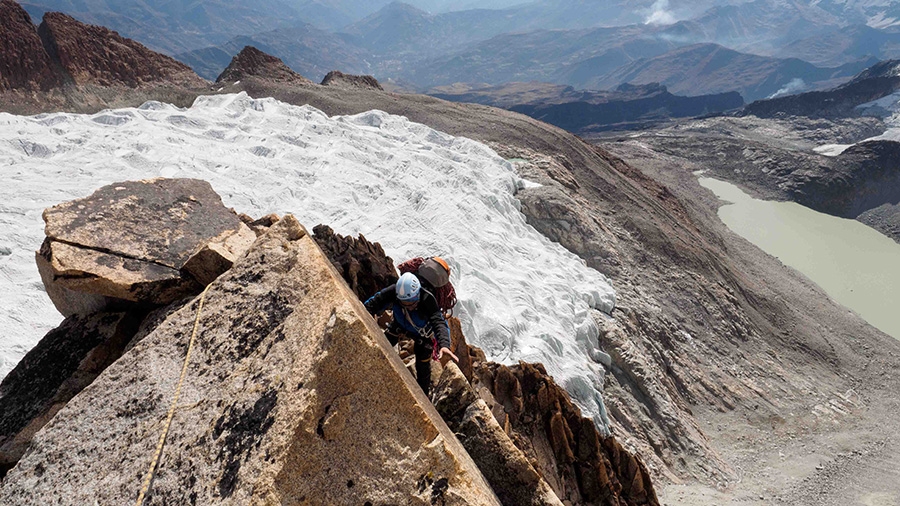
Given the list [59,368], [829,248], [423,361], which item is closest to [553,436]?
[423,361]

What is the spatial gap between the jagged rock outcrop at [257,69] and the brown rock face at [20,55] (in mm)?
12387

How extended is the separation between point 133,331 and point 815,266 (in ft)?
182

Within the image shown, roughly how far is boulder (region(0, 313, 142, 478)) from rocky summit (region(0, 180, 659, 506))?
0.02 metres

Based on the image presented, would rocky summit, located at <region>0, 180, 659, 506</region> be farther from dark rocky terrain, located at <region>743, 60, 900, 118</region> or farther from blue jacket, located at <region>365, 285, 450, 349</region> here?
dark rocky terrain, located at <region>743, 60, 900, 118</region>

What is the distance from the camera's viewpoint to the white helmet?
222 inches

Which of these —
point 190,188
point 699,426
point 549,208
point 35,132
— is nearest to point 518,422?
point 190,188

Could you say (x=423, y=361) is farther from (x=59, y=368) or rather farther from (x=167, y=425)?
(x=59, y=368)

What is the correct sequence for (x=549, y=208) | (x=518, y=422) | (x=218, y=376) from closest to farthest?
(x=218, y=376), (x=518, y=422), (x=549, y=208)

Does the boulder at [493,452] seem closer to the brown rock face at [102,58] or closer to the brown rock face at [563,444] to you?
the brown rock face at [563,444]

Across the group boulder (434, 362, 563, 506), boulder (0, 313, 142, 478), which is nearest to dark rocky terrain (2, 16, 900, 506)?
boulder (434, 362, 563, 506)

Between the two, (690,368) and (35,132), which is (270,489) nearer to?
(690,368)

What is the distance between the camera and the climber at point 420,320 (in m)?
5.58

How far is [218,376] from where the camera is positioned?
4336mm

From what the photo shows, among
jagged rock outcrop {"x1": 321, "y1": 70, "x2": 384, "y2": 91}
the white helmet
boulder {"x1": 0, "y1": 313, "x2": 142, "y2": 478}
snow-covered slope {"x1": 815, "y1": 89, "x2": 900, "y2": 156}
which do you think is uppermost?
→ snow-covered slope {"x1": 815, "y1": 89, "x2": 900, "y2": 156}
